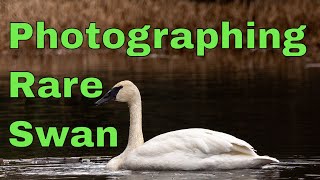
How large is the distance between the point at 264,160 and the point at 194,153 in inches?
35.5

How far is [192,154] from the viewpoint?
14961 mm

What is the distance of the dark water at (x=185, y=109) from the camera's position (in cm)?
1539

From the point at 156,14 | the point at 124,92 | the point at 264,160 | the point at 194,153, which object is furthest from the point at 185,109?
the point at 156,14

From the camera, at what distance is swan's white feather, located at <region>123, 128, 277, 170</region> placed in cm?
1471

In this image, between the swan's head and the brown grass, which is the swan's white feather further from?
the brown grass

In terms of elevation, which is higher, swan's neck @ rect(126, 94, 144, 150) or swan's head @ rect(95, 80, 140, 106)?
swan's head @ rect(95, 80, 140, 106)

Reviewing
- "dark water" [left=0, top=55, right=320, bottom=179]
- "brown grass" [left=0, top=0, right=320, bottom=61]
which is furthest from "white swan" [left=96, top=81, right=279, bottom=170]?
"brown grass" [left=0, top=0, right=320, bottom=61]

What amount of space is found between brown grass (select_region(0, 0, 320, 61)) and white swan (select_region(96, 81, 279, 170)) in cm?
2162

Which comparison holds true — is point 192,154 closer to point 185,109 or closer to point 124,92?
point 124,92

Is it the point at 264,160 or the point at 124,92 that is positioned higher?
the point at 124,92

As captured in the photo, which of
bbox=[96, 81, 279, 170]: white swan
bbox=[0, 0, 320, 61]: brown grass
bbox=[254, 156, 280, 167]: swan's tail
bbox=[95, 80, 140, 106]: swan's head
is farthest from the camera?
bbox=[0, 0, 320, 61]: brown grass

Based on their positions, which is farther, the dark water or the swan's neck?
the swan's neck

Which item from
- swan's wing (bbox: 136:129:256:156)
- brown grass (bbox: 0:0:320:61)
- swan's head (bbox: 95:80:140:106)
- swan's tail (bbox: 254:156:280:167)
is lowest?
swan's tail (bbox: 254:156:280:167)

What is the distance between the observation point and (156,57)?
1465 inches
